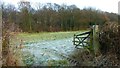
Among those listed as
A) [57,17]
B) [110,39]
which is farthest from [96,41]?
[57,17]

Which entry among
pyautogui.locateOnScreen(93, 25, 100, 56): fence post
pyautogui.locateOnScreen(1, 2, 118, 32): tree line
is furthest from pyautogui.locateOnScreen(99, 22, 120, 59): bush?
pyautogui.locateOnScreen(1, 2, 118, 32): tree line

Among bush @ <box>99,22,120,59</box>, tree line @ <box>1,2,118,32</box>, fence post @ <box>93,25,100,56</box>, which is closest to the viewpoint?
bush @ <box>99,22,120,59</box>

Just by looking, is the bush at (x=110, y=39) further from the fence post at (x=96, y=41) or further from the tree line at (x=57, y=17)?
the tree line at (x=57, y=17)

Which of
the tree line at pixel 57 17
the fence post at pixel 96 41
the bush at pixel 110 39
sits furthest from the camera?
the tree line at pixel 57 17

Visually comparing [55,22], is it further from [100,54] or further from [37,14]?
[100,54]

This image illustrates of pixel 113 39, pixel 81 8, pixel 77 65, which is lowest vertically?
pixel 77 65

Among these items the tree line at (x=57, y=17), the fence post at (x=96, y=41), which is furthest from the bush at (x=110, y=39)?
the tree line at (x=57, y=17)

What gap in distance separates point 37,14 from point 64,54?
10014 millimetres

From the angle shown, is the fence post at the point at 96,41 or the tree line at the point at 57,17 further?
the tree line at the point at 57,17

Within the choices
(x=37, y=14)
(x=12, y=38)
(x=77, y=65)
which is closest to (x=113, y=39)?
(x=77, y=65)

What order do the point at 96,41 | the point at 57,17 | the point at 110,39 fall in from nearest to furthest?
the point at 110,39
the point at 96,41
the point at 57,17

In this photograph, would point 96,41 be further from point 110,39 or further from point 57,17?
point 57,17

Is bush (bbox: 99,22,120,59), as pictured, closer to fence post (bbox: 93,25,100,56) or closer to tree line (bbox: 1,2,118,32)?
fence post (bbox: 93,25,100,56)

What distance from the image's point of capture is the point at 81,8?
17109 mm
